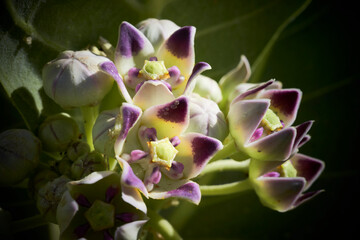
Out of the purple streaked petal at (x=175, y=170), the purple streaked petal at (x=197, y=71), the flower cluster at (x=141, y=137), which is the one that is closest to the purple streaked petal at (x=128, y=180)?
the flower cluster at (x=141, y=137)

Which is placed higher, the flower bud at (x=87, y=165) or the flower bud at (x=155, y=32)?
the flower bud at (x=155, y=32)

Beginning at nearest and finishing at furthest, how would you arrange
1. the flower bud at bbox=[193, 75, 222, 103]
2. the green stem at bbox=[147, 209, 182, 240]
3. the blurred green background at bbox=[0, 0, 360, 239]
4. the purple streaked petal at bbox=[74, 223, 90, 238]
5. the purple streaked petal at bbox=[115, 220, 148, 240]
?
1. the purple streaked petal at bbox=[115, 220, 148, 240]
2. the purple streaked petal at bbox=[74, 223, 90, 238]
3. the green stem at bbox=[147, 209, 182, 240]
4. the flower bud at bbox=[193, 75, 222, 103]
5. the blurred green background at bbox=[0, 0, 360, 239]

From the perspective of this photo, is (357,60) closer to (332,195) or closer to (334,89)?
(334,89)

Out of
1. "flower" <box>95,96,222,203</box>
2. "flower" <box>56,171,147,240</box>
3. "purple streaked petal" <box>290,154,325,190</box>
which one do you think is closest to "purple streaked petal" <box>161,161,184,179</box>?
"flower" <box>95,96,222,203</box>

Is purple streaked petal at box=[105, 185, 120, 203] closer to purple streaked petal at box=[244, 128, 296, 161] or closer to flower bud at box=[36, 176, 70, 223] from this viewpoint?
flower bud at box=[36, 176, 70, 223]

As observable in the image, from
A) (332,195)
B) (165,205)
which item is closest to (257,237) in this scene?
(332,195)

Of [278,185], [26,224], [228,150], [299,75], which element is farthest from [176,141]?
[299,75]

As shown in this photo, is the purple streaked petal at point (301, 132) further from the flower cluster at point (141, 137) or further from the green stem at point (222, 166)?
the green stem at point (222, 166)
